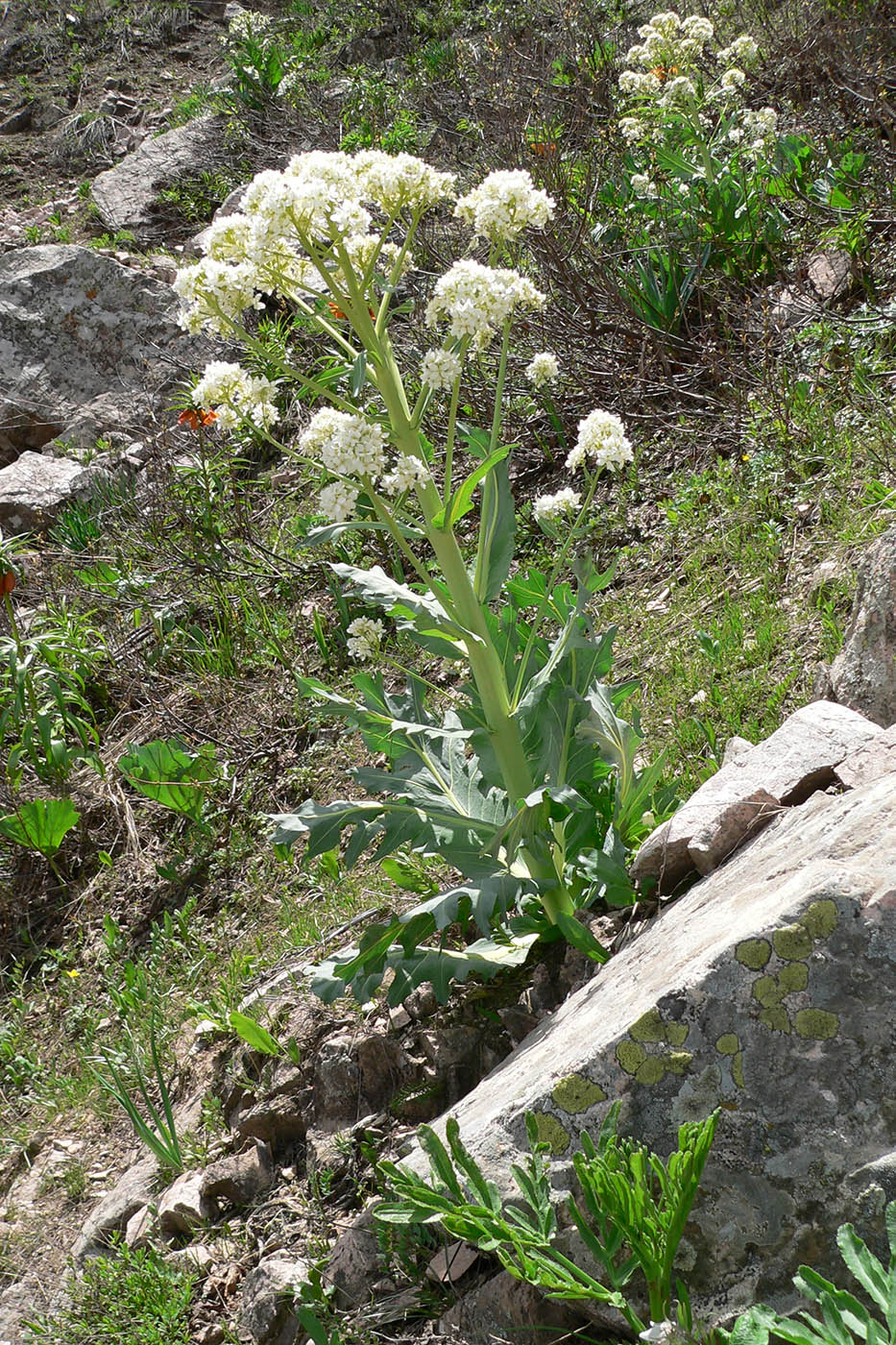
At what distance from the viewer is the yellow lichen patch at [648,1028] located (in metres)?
1.61

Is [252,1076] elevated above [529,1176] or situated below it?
below

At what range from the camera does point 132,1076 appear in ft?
11.2

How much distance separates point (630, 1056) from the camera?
5.34 ft

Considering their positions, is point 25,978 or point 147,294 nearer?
point 25,978

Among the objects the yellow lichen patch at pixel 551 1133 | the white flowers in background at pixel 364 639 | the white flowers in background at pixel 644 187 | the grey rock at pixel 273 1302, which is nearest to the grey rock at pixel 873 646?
the white flowers in background at pixel 364 639

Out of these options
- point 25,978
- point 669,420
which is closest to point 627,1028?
point 25,978

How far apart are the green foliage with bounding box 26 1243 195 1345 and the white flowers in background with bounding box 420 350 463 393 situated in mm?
2208

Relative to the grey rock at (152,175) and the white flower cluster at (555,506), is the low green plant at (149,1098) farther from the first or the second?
the grey rock at (152,175)

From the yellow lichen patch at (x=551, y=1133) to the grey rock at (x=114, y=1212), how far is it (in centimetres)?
168

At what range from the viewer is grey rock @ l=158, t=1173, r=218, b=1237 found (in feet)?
8.70

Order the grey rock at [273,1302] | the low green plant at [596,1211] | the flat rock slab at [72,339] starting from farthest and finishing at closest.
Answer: the flat rock slab at [72,339], the grey rock at [273,1302], the low green plant at [596,1211]

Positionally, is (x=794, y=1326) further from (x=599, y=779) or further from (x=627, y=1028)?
(x=599, y=779)

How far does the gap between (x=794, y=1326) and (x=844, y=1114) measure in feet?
1.07

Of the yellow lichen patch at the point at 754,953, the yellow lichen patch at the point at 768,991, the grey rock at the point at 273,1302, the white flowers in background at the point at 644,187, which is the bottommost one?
the grey rock at the point at 273,1302
